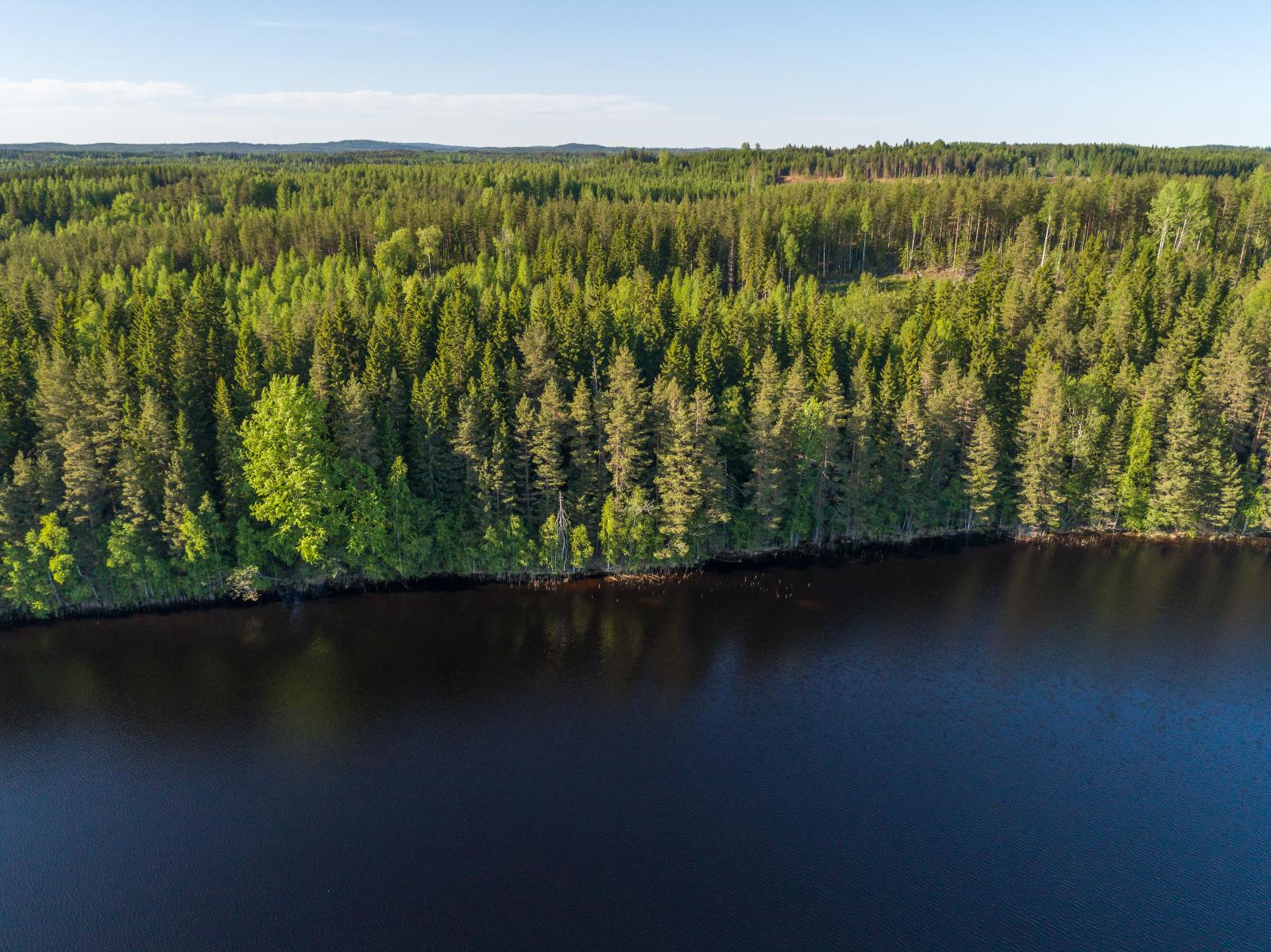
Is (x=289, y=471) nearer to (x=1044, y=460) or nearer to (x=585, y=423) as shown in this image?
(x=585, y=423)

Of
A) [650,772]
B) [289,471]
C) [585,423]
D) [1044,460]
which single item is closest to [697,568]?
[585,423]

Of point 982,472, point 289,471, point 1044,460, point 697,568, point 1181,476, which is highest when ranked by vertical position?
point 1044,460

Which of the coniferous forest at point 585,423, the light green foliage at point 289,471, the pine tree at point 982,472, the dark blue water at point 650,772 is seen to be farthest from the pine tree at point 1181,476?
the light green foliage at point 289,471

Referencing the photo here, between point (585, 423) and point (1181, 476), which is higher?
point (585, 423)

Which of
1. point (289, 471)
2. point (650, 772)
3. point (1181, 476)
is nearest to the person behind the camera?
point (650, 772)

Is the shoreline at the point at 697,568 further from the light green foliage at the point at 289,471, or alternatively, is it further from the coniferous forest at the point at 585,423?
the light green foliage at the point at 289,471

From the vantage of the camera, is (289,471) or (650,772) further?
(289,471)

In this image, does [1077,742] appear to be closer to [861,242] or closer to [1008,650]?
[1008,650]

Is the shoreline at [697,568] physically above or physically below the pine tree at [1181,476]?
below
